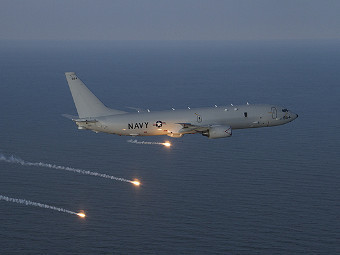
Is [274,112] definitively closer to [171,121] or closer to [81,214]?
[171,121]

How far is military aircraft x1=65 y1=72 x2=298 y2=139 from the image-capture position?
146m

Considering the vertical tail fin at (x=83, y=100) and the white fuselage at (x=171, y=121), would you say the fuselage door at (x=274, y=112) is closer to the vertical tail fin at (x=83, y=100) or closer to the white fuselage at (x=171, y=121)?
the white fuselage at (x=171, y=121)

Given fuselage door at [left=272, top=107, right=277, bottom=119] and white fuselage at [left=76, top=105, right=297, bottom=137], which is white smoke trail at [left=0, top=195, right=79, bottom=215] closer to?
white fuselage at [left=76, top=105, right=297, bottom=137]

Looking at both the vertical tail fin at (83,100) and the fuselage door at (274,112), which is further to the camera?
the fuselage door at (274,112)

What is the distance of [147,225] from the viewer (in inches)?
6708

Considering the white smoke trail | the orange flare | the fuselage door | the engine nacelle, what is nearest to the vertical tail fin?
the engine nacelle

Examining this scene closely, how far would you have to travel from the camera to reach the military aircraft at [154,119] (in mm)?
145625

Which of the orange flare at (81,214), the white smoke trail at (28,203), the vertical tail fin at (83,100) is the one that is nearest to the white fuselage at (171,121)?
the vertical tail fin at (83,100)

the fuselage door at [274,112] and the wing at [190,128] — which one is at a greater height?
the fuselage door at [274,112]

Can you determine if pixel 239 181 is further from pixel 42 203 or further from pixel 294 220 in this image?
pixel 42 203

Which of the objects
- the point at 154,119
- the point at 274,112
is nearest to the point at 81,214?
the point at 154,119

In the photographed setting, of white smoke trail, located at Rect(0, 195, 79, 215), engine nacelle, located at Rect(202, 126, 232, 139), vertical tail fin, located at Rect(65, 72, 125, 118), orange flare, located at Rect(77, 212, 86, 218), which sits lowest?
orange flare, located at Rect(77, 212, 86, 218)

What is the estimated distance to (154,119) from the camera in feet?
477

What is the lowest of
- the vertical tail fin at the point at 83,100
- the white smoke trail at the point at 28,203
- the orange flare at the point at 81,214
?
the orange flare at the point at 81,214
